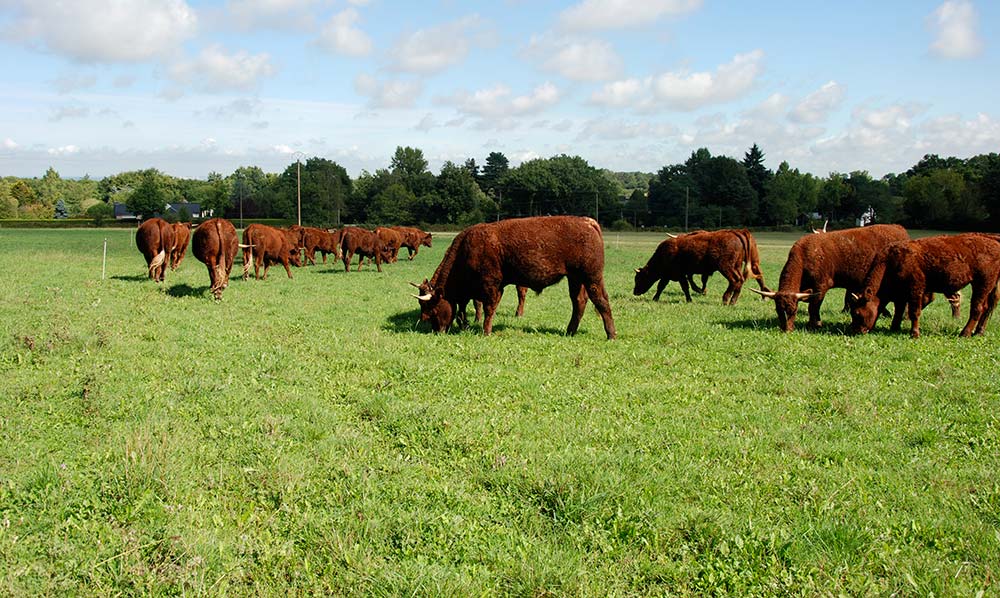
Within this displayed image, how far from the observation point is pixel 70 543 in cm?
440

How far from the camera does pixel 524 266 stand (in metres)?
12.5

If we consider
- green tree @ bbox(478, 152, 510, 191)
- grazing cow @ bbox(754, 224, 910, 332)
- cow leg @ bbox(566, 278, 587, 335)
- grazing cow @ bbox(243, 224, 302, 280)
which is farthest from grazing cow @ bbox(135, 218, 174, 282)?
green tree @ bbox(478, 152, 510, 191)

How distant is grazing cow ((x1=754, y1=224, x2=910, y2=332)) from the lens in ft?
44.1

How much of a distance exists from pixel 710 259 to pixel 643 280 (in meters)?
1.90

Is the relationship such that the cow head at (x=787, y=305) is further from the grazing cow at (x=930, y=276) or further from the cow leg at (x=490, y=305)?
the cow leg at (x=490, y=305)

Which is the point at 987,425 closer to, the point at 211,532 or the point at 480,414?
the point at 480,414

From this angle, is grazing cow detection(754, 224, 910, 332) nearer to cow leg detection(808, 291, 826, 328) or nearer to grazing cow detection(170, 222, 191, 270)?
cow leg detection(808, 291, 826, 328)

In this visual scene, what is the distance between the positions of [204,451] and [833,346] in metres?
9.68

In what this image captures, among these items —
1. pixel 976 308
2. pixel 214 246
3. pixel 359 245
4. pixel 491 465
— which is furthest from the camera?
pixel 359 245

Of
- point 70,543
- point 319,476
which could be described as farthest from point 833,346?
point 70,543

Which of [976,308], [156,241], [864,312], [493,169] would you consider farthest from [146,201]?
[976,308]

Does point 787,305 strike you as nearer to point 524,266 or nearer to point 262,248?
point 524,266

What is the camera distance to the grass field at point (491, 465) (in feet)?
14.0

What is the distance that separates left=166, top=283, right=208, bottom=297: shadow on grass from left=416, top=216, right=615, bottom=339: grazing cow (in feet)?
25.5
